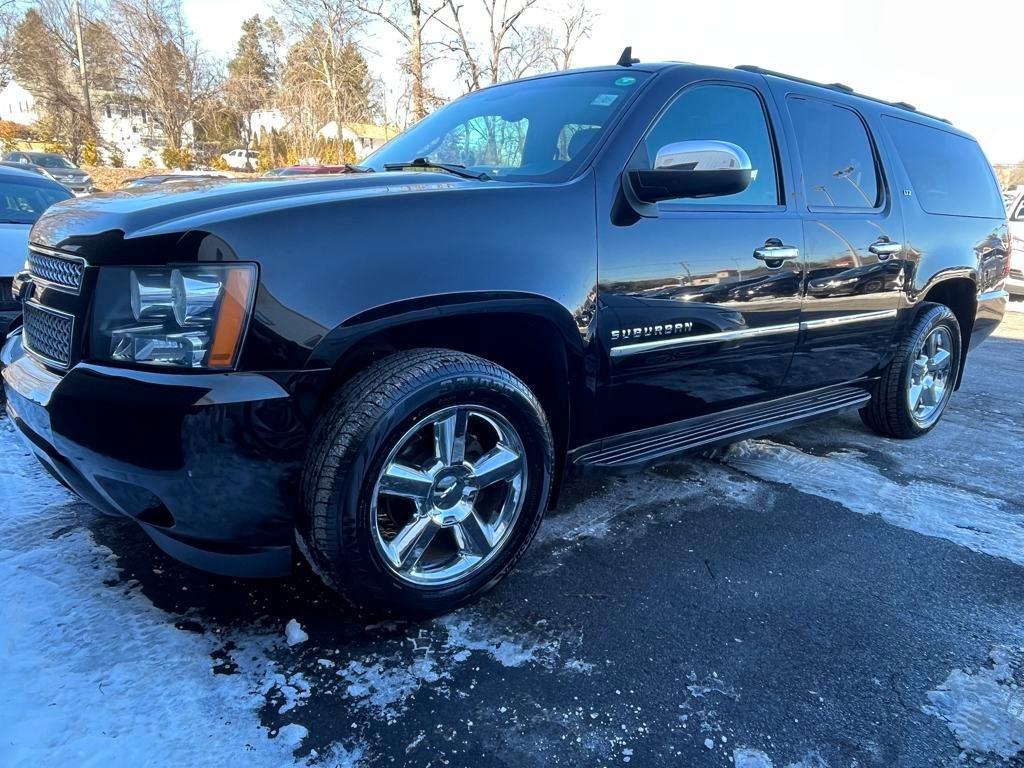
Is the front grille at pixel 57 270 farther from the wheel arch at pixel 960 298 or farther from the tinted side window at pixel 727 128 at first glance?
the wheel arch at pixel 960 298

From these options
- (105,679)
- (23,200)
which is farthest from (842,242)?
(23,200)

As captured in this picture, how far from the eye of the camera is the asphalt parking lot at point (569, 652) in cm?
168

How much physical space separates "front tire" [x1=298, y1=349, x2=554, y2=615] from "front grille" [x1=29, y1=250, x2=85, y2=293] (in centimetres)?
80

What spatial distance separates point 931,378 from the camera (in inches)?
169

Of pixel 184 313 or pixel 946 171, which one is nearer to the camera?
pixel 184 313

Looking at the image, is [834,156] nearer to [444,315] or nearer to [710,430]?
[710,430]

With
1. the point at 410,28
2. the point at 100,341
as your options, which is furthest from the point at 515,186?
the point at 410,28

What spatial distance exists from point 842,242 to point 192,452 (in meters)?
2.96

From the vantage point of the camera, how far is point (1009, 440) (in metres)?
4.29

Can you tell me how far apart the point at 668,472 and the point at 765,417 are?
566mm

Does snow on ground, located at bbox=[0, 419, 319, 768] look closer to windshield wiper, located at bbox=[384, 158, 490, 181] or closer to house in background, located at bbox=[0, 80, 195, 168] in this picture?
windshield wiper, located at bbox=[384, 158, 490, 181]

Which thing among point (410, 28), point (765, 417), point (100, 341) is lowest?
point (765, 417)

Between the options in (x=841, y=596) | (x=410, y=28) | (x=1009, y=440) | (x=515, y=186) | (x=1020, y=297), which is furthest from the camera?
(x=410, y=28)

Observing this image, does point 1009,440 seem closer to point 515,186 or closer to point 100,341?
point 515,186
